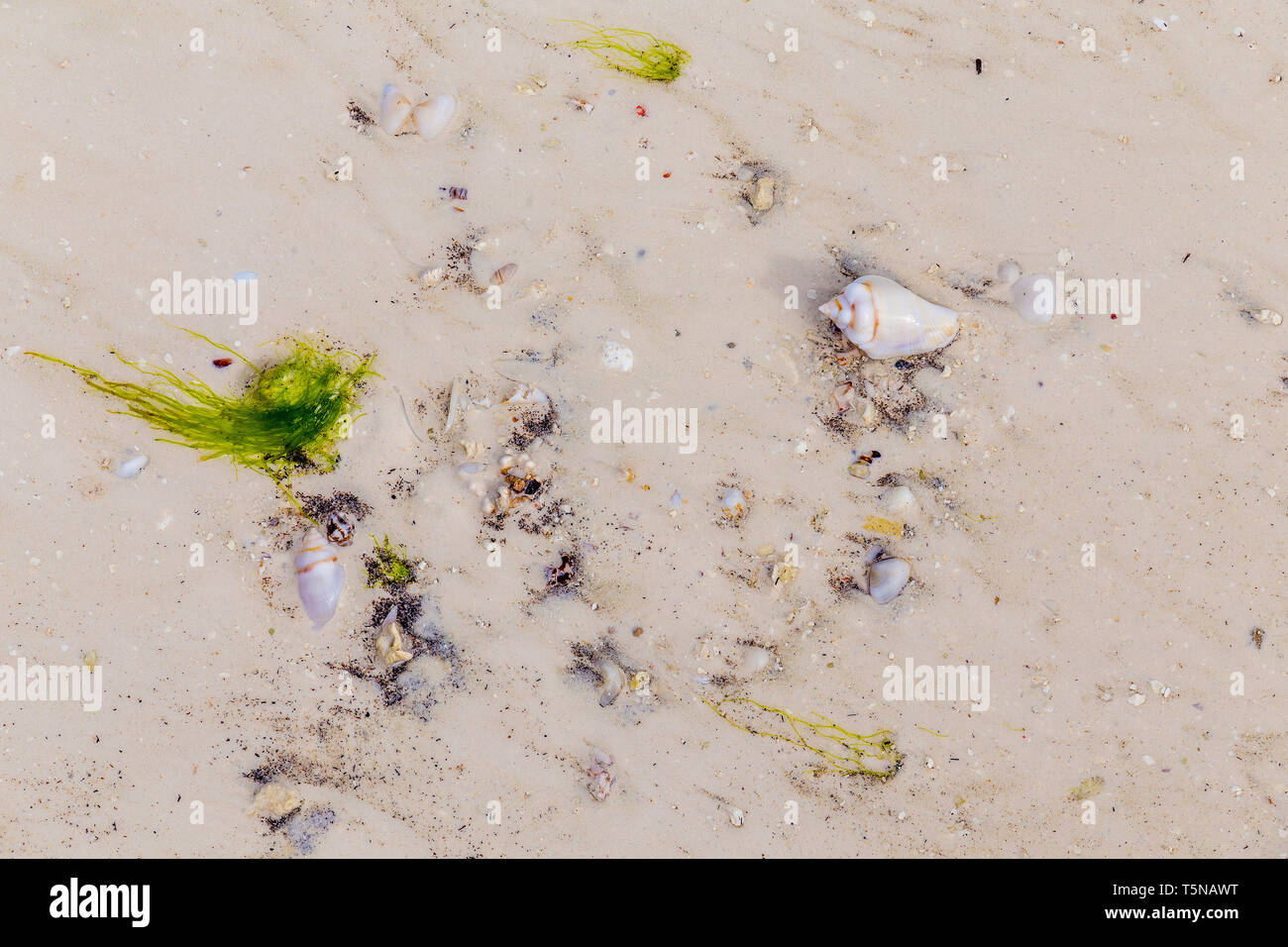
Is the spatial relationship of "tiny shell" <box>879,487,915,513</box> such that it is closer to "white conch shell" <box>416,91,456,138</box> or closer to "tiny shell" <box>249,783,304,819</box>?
"white conch shell" <box>416,91,456,138</box>

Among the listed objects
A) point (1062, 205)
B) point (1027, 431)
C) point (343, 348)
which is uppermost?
point (1062, 205)

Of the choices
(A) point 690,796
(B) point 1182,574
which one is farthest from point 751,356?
(B) point 1182,574

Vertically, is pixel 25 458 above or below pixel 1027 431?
below

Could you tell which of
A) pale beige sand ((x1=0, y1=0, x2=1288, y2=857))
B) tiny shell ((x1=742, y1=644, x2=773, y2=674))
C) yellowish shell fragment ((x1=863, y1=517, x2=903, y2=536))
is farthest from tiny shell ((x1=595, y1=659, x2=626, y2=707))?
yellowish shell fragment ((x1=863, y1=517, x2=903, y2=536))

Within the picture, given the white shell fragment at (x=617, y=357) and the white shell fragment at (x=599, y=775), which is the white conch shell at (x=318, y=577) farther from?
the white shell fragment at (x=617, y=357)

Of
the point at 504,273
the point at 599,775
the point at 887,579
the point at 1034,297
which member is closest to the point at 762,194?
the point at 504,273
